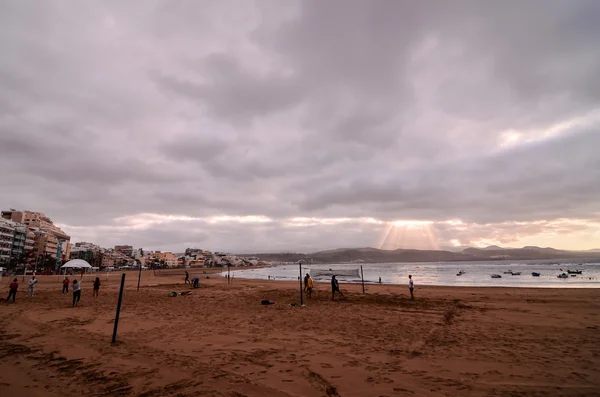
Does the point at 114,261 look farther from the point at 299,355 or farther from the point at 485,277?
the point at 299,355

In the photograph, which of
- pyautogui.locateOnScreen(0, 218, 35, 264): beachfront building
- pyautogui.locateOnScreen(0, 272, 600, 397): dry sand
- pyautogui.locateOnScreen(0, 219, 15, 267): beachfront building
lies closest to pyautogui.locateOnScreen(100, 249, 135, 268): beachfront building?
pyautogui.locateOnScreen(0, 218, 35, 264): beachfront building

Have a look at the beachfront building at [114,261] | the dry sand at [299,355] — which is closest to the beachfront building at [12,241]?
the beachfront building at [114,261]

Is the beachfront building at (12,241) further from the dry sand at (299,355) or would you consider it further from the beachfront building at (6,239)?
the dry sand at (299,355)

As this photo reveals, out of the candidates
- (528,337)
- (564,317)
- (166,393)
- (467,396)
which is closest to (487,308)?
(564,317)

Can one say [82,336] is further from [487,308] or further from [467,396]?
[487,308]

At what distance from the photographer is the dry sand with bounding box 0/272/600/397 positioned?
585 cm

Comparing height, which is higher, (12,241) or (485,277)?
(12,241)

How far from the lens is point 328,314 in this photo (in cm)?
1472

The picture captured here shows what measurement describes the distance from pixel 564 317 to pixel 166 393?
17.3 meters

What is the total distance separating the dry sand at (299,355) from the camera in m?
5.85

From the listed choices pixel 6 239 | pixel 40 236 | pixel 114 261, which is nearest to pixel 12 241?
pixel 6 239

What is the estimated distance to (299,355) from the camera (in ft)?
25.9

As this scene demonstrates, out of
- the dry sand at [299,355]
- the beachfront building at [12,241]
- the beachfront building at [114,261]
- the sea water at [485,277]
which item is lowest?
the sea water at [485,277]

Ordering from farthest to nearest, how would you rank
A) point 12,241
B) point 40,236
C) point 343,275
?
point 40,236
point 12,241
point 343,275
